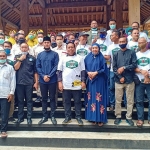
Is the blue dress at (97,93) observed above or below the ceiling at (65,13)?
below

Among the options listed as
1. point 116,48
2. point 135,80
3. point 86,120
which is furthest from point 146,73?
point 86,120

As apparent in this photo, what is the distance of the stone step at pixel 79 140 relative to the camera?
12.9 ft

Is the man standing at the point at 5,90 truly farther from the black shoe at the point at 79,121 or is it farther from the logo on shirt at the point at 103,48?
the logo on shirt at the point at 103,48

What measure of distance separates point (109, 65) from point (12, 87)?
A: 213 centimetres

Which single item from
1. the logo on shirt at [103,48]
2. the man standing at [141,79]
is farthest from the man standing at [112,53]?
the man standing at [141,79]

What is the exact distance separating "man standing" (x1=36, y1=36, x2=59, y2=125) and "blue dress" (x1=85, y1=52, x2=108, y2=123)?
0.68 m

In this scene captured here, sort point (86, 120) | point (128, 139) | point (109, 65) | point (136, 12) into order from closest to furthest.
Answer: point (128, 139) → point (86, 120) → point (109, 65) → point (136, 12)

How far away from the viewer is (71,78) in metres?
4.33

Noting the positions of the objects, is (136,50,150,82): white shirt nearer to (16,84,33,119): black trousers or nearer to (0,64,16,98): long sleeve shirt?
(16,84,33,119): black trousers

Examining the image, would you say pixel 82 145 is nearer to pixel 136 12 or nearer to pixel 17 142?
pixel 17 142

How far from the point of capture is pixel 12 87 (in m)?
4.23

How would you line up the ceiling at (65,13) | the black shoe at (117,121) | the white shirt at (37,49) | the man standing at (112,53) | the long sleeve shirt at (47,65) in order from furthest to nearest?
the ceiling at (65,13)
the white shirt at (37,49)
the man standing at (112,53)
the long sleeve shirt at (47,65)
the black shoe at (117,121)

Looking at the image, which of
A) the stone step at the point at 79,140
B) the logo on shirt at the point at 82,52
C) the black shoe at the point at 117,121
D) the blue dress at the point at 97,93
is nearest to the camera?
the stone step at the point at 79,140

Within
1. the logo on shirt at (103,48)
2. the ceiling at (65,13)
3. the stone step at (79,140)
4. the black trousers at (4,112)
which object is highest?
the ceiling at (65,13)
